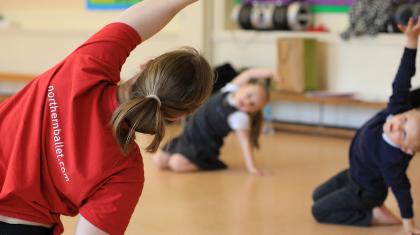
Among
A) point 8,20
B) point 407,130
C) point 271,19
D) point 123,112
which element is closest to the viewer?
point 123,112

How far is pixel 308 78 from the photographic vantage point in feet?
17.8

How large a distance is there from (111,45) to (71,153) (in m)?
0.29

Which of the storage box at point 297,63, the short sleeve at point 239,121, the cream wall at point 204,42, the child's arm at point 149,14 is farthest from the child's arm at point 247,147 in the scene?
the child's arm at point 149,14

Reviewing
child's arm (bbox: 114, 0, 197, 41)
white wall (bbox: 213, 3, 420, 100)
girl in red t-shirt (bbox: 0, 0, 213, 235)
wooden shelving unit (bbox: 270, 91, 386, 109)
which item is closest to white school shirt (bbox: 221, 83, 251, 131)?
wooden shelving unit (bbox: 270, 91, 386, 109)

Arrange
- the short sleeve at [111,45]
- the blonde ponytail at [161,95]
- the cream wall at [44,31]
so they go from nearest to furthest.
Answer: the blonde ponytail at [161,95], the short sleeve at [111,45], the cream wall at [44,31]

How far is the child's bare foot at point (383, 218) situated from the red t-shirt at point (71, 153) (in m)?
1.61

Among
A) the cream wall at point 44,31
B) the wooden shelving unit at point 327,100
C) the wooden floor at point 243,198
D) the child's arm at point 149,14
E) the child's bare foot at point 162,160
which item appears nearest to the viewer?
the child's arm at point 149,14

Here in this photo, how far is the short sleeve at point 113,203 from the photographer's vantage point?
154cm

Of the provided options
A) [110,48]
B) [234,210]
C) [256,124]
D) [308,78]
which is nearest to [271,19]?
[308,78]

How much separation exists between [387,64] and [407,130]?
105 inches

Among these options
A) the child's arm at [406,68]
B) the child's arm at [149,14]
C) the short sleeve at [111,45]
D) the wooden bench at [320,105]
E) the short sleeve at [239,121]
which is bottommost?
the wooden bench at [320,105]

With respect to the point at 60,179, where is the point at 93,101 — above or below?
above

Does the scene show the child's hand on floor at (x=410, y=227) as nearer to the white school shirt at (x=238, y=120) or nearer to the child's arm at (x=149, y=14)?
the white school shirt at (x=238, y=120)

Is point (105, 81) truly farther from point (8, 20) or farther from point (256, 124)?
point (8, 20)
